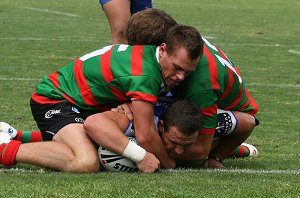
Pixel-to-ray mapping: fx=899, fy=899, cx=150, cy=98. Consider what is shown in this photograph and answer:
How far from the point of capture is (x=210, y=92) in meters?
5.99

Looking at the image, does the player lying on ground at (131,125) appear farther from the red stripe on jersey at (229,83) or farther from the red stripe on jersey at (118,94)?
the red stripe on jersey at (229,83)

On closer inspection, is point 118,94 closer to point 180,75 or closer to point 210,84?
point 180,75

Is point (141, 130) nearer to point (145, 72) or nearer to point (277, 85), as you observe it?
point (145, 72)

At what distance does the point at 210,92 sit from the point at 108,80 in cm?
69

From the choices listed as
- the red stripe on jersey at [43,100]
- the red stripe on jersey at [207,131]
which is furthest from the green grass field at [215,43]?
the red stripe on jersey at [43,100]

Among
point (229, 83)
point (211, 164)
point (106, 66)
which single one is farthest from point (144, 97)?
point (211, 164)

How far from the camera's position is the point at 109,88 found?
606cm

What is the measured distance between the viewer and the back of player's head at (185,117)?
5.89 metres

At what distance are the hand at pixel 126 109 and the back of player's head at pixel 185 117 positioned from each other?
258 millimetres

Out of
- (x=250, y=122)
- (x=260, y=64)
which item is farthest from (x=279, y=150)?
(x=260, y=64)

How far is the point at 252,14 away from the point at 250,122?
2000 centimetres

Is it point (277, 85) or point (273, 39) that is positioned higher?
point (277, 85)

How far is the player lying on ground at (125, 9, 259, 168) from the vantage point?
601cm

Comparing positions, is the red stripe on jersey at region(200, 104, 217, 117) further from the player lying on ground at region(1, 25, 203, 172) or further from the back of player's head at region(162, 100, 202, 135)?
the player lying on ground at region(1, 25, 203, 172)
